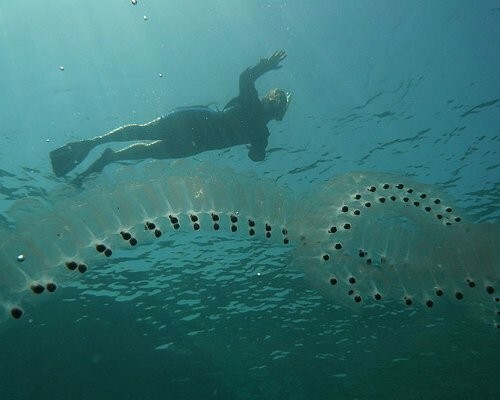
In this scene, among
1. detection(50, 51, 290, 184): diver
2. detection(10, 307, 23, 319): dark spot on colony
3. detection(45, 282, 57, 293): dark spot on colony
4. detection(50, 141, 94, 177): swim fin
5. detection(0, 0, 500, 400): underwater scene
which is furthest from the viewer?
detection(50, 51, 290, 184): diver

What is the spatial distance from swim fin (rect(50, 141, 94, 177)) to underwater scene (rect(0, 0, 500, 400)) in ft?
Result: 0.15

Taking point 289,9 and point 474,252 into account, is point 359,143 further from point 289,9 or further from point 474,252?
point 474,252

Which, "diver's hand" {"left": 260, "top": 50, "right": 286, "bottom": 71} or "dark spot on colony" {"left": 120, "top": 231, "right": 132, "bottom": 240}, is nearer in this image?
"dark spot on colony" {"left": 120, "top": 231, "right": 132, "bottom": 240}

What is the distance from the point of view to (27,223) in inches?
304

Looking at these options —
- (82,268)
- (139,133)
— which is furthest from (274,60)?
(82,268)

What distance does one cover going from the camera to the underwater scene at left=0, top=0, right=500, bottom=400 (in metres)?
8.82

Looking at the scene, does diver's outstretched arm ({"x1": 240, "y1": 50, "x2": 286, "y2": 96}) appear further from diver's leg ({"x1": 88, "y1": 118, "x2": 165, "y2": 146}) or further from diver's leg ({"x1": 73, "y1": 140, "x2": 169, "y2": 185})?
diver's leg ({"x1": 73, "y1": 140, "x2": 169, "y2": 185})

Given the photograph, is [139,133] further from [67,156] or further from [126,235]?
[126,235]

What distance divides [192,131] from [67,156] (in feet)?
10.00

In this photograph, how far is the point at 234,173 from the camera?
990 centimetres

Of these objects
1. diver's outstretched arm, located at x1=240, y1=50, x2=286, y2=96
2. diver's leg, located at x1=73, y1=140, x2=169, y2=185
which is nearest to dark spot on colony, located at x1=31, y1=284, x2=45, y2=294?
diver's leg, located at x1=73, y1=140, x2=169, y2=185

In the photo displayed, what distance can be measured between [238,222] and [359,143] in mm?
9696

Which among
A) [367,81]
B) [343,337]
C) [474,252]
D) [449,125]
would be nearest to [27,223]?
[474,252]

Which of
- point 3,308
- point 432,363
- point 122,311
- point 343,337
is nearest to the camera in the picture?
point 3,308
